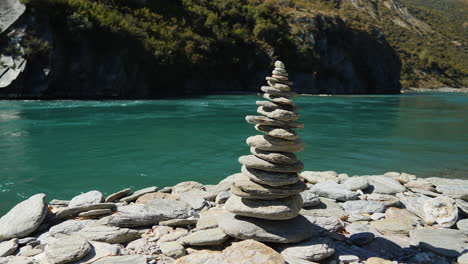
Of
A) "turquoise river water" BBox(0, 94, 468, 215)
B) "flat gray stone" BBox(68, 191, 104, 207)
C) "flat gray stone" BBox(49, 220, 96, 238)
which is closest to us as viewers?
"flat gray stone" BBox(49, 220, 96, 238)

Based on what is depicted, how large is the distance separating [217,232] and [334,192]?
387 centimetres

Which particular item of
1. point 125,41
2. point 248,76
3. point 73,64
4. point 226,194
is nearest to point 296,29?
point 248,76

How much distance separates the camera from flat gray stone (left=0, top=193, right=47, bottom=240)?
6.23 m

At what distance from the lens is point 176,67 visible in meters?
63.2

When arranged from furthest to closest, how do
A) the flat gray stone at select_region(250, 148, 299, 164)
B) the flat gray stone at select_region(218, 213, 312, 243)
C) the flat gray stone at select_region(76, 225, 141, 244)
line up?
1. the flat gray stone at select_region(76, 225, 141, 244)
2. the flat gray stone at select_region(250, 148, 299, 164)
3. the flat gray stone at select_region(218, 213, 312, 243)

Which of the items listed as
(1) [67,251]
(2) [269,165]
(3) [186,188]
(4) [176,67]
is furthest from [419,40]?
(1) [67,251]

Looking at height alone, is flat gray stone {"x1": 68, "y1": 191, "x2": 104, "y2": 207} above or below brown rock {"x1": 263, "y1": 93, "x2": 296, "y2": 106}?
below

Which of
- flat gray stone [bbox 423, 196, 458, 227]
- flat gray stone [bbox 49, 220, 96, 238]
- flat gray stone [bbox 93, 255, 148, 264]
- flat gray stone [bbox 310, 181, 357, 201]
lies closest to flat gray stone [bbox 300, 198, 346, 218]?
flat gray stone [bbox 310, 181, 357, 201]

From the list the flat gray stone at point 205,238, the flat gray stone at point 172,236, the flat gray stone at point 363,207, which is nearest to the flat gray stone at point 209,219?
the flat gray stone at point 172,236

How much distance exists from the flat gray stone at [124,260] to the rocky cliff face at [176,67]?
145 feet

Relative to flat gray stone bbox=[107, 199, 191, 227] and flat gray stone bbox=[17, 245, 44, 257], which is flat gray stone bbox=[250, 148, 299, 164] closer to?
flat gray stone bbox=[107, 199, 191, 227]

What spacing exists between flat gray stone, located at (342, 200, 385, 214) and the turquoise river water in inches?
219

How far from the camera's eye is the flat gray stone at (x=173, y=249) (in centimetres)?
549

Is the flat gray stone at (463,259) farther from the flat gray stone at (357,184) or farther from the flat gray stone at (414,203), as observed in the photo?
the flat gray stone at (357,184)
